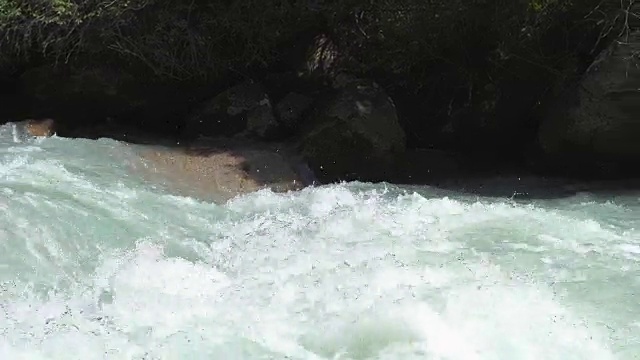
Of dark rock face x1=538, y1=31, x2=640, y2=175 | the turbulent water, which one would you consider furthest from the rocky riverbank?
the turbulent water

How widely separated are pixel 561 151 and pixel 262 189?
2.89 meters

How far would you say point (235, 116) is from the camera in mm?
7453

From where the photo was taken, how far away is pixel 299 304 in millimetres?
3695

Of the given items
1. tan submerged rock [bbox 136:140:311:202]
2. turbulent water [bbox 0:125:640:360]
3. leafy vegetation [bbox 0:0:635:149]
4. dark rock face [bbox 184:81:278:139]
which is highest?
leafy vegetation [bbox 0:0:635:149]

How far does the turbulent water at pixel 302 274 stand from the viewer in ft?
10.8

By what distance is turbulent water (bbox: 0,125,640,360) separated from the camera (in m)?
3.28

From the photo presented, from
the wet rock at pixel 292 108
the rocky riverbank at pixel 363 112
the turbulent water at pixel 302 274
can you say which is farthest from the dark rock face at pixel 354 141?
the turbulent water at pixel 302 274

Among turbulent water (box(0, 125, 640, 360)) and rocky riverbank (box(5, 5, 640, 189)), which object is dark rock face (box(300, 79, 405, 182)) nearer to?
rocky riverbank (box(5, 5, 640, 189))

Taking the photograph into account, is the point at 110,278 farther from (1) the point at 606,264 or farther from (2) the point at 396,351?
(1) the point at 606,264

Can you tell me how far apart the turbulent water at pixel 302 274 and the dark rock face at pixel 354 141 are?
861 millimetres

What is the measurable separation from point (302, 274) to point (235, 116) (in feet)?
11.9

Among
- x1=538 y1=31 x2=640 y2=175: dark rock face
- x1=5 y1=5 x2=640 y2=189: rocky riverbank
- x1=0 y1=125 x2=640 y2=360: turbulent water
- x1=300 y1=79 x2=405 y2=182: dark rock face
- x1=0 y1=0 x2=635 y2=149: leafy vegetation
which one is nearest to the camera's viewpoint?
x1=0 y1=125 x2=640 y2=360: turbulent water

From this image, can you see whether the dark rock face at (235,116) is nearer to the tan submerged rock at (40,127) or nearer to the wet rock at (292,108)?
the wet rock at (292,108)

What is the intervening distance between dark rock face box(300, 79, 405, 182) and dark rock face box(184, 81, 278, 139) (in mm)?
530
